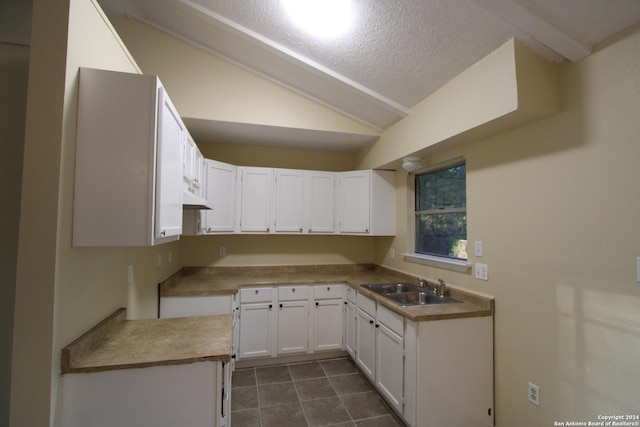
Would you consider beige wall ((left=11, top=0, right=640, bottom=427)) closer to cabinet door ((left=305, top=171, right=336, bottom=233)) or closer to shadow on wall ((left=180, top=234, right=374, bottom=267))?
shadow on wall ((left=180, top=234, right=374, bottom=267))

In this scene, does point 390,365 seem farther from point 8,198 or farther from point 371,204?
point 8,198

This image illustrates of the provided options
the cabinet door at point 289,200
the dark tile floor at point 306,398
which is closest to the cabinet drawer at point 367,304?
the dark tile floor at point 306,398

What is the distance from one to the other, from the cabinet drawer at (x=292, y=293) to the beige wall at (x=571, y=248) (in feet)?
5.67

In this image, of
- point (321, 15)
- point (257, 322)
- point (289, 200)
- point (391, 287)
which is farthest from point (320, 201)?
point (321, 15)

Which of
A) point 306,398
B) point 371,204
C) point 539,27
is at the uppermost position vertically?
point 539,27

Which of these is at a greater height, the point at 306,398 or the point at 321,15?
the point at 321,15

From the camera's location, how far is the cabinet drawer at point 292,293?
3.03 metres

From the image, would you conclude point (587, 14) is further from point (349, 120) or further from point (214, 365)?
point (214, 365)

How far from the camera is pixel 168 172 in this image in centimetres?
145

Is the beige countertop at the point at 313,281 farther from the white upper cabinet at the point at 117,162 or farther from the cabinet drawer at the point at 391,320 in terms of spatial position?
the white upper cabinet at the point at 117,162

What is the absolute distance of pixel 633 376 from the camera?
1324 mm

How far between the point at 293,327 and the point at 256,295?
53 centimetres

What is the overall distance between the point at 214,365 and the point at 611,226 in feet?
6.68

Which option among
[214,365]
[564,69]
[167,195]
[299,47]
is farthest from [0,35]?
[564,69]
